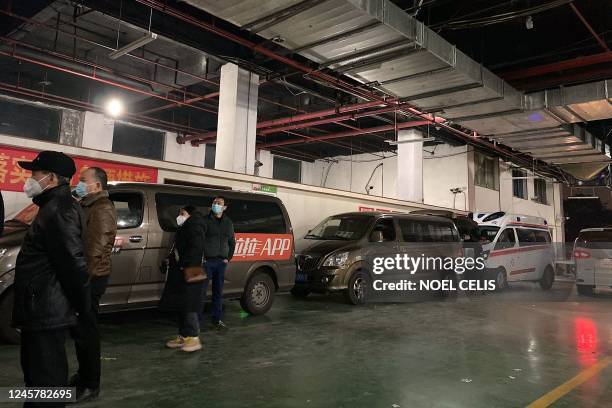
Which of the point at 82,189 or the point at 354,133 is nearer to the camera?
the point at 82,189

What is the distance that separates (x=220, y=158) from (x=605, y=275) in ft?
30.4

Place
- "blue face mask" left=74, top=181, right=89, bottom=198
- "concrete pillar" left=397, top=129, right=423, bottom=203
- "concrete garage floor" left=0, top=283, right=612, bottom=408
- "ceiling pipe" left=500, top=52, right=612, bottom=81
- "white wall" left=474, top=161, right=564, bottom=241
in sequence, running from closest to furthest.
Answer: "concrete garage floor" left=0, top=283, right=612, bottom=408, "blue face mask" left=74, top=181, right=89, bottom=198, "ceiling pipe" left=500, top=52, right=612, bottom=81, "concrete pillar" left=397, top=129, right=423, bottom=203, "white wall" left=474, top=161, right=564, bottom=241

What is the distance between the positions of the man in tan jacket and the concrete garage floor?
0.19 meters

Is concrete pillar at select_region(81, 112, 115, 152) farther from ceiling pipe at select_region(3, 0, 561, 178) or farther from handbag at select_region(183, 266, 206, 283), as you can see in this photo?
handbag at select_region(183, 266, 206, 283)

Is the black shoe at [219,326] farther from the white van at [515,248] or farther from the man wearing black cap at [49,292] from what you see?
the white van at [515,248]

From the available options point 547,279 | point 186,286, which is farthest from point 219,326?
point 547,279

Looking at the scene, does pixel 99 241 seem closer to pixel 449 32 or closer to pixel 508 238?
pixel 449 32

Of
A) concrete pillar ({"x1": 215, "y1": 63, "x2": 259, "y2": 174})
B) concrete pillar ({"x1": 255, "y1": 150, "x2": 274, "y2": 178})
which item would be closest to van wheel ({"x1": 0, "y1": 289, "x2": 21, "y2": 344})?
concrete pillar ({"x1": 215, "y1": 63, "x2": 259, "y2": 174})

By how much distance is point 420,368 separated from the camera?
4199mm

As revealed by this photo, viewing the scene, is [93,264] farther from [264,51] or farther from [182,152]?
[182,152]

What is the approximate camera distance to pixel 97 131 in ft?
46.5

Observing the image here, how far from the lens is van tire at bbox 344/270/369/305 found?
25.5ft

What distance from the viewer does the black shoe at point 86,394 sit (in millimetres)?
3105

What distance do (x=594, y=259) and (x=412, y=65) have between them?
6.69 m
